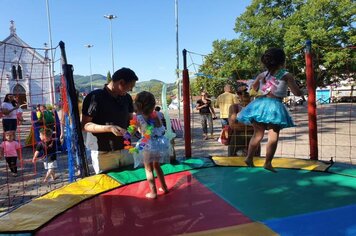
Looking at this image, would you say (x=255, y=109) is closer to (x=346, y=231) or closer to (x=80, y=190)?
(x=346, y=231)

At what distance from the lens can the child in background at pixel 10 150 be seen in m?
5.76

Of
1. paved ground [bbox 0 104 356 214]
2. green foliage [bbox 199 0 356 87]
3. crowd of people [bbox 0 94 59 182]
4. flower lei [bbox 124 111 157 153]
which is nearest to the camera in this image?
flower lei [bbox 124 111 157 153]

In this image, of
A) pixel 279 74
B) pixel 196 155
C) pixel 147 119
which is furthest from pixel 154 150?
pixel 196 155

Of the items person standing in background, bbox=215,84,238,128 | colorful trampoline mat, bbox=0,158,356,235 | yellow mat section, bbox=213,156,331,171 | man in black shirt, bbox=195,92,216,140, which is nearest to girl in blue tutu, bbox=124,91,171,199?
colorful trampoline mat, bbox=0,158,356,235

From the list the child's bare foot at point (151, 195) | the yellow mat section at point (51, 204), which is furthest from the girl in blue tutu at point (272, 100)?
the yellow mat section at point (51, 204)

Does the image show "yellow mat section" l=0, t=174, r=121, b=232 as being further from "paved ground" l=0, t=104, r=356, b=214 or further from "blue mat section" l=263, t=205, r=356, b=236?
"blue mat section" l=263, t=205, r=356, b=236

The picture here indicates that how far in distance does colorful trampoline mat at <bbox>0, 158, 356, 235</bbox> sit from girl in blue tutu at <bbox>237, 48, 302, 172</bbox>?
465mm

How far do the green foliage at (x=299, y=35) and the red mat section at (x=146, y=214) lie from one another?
1339 centimetres

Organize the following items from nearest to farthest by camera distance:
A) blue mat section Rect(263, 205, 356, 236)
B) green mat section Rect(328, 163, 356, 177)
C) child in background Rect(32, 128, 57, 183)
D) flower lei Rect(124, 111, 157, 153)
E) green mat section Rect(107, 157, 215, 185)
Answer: blue mat section Rect(263, 205, 356, 236), flower lei Rect(124, 111, 157, 153), green mat section Rect(328, 163, 356, 177), green mat section Rect(107, 157, 215, 185), child in background Rect(32, 128, 57, 183)

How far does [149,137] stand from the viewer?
2980 millimetres

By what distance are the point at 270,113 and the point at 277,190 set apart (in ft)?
2.57

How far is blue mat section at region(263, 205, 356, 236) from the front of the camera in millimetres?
2160

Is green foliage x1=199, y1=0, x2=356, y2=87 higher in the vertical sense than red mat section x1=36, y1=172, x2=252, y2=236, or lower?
higher

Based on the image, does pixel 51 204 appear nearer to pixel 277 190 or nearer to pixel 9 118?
pixel 277 190
